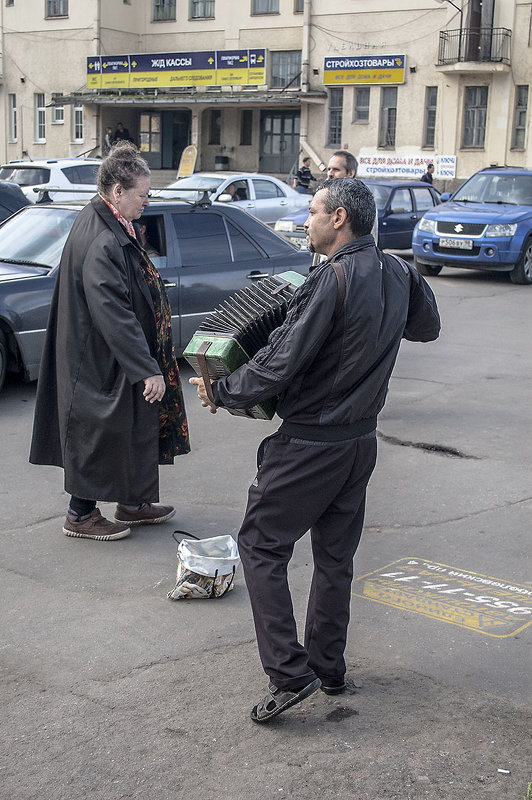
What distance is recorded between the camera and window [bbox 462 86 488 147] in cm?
3638

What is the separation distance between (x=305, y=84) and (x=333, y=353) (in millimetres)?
37397

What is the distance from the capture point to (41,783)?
3.12 meters

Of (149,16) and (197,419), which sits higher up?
(149,16)

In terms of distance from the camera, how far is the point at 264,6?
4078cm

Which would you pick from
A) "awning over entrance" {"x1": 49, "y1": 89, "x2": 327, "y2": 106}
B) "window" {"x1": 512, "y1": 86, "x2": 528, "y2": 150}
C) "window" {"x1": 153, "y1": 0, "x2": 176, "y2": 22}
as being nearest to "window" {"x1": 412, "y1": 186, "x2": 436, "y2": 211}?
"window" {"x1": 512, "y1": 86, "x2": 528, "y2": 150}

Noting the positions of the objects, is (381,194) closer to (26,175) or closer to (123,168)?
(26,175)

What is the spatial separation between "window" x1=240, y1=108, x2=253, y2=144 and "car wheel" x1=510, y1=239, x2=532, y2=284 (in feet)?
89.4

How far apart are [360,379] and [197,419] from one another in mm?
4788

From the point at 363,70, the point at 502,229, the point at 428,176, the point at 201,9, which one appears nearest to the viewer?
the point at 502,229

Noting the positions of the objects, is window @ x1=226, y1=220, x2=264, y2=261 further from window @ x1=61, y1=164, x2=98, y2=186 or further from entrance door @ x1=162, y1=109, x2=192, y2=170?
entrance door @ x1=162, y1=109, x2=192, y2=170

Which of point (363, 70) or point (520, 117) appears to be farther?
point (363, 70)

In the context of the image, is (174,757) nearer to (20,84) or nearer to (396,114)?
(396,114)

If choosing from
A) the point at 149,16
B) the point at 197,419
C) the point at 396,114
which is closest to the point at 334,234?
the point at 197,419

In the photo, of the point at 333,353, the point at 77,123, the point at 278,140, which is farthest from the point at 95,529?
the point at 77,123
